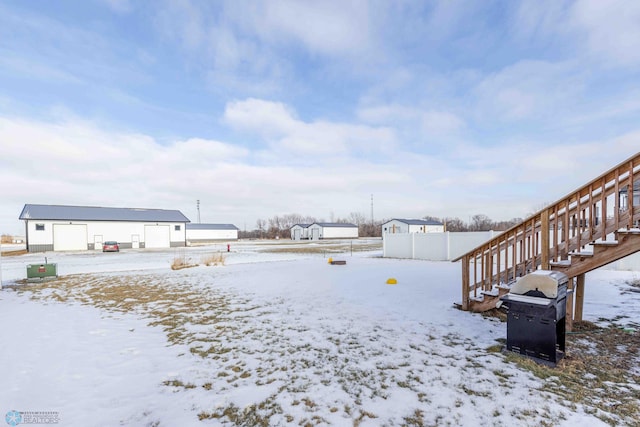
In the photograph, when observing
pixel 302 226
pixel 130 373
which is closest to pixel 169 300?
pixel 130 373

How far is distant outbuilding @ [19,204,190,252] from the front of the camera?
27.8m

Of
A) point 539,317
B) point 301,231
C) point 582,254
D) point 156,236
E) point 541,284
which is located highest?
point 582,254

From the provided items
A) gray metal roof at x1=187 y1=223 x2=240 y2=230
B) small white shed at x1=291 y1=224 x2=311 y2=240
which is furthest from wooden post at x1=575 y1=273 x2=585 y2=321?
gray metal roof at x1=187 y1=223 x2=240 y2=230

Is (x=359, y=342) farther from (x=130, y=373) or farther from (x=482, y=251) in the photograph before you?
(x=482, y=251)

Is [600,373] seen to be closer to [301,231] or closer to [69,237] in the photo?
[69,237]

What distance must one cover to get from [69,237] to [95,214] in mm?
3423

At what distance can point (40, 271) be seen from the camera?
36.2 feet

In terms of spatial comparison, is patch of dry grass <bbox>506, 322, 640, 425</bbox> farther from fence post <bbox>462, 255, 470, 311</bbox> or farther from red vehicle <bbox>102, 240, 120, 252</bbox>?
red vehicle <bbox>102, 240, 120, 252</bbox>

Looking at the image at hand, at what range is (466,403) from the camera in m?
2.78

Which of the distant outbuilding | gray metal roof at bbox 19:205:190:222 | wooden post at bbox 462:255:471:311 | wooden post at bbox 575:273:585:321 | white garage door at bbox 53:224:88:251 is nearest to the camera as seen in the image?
wooden post at bbox 575:273:585:321

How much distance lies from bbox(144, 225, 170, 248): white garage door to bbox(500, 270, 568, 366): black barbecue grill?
1450 inches

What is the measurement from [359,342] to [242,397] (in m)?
1.98

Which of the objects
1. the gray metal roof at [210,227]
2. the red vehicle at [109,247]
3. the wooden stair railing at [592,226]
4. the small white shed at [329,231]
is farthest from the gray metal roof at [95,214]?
the wooden stair railing at [592,226]

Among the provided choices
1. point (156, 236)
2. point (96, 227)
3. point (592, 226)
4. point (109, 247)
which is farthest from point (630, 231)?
point (96, 227)
